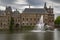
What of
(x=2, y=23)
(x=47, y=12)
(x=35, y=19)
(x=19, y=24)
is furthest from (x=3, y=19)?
(x=47, y=12)

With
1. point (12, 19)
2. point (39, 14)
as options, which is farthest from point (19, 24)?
point (39, 14)

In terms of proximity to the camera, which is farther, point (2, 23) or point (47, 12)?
point (47, 12)

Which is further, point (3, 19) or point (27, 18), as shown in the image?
point (27, 18)

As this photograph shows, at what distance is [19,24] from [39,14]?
8.89 meters

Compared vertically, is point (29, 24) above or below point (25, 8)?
below

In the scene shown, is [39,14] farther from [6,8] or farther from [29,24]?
[6,8]

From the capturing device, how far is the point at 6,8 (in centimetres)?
7669

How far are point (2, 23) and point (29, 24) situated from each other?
10748 mm

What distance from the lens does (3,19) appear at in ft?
248

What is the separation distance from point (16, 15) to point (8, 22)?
622 cm

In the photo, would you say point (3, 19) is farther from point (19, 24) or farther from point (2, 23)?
point (19, 24)

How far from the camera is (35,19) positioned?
80562 millimetres

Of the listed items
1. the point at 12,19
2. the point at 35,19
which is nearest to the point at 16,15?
the point at 12,19

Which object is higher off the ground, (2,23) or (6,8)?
(6,8)
